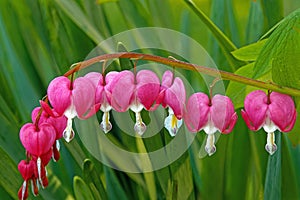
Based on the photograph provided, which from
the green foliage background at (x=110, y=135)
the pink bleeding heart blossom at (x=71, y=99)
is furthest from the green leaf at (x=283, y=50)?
the green foliage background at (x=110, y=135)

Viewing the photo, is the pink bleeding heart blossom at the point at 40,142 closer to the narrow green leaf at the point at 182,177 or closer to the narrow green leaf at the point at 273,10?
the narrow green leaf at the point at 182,177

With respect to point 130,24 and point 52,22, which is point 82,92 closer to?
point 52,22

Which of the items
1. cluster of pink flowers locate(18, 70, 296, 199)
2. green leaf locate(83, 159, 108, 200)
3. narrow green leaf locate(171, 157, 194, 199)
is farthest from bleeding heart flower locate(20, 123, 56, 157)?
narrow green leaf locate(171, 157, 194, 199)

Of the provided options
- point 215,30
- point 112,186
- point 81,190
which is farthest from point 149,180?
point 215,30

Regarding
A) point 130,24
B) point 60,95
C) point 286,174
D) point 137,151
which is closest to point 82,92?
point 60,95

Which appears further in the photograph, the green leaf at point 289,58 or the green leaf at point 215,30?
the green leaf at point 215,30

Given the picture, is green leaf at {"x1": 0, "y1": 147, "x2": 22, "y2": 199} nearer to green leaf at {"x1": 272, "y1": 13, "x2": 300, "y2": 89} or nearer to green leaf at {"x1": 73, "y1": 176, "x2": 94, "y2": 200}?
green leaf at {"x1": 73, "y1": 176, "x2": 94, "y2": 200}

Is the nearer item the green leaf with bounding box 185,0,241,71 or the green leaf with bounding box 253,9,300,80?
the green leaf with bounding box 253,9,300,80
